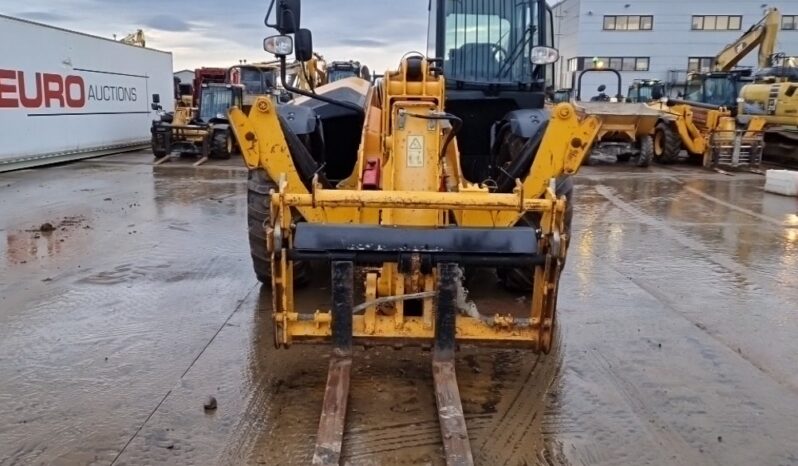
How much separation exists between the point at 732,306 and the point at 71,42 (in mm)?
15868

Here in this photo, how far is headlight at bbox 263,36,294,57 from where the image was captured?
426cm

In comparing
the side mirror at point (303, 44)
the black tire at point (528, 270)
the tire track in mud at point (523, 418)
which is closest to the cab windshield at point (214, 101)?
the black tire at point (528, 270)

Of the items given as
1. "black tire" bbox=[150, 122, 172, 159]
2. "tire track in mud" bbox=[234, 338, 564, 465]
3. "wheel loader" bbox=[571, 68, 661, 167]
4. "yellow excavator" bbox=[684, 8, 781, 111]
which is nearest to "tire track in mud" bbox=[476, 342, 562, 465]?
"tire track in mud" bbox=[234, 338, 564, 465]

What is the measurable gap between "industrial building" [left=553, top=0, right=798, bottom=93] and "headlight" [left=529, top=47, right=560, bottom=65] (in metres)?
37.7

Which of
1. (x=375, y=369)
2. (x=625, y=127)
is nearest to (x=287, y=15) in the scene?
(x=375, y=369)

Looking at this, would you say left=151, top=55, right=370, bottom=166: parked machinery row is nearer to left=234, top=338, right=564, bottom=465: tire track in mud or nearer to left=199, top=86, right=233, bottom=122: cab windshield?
left=199, top=86, right=233, bottom=122: cab windshield

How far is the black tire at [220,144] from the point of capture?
690 inches

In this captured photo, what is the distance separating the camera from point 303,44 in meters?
4.38

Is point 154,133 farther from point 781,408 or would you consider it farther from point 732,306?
point 781,408

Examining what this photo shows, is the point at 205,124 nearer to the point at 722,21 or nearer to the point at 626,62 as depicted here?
the point at 626,62

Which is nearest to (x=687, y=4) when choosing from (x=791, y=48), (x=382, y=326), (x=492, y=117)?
(x=791, y=48)

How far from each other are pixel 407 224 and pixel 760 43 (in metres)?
21.4

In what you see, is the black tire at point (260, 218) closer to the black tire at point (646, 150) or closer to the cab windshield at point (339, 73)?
the black tire at point (646, 150)

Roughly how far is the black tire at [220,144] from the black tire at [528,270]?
1310cm
